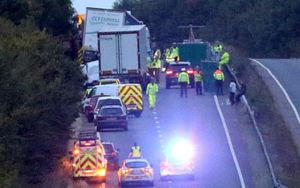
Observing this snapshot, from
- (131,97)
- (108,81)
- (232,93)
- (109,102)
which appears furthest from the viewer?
(108,81)

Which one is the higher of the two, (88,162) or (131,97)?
(88,162)

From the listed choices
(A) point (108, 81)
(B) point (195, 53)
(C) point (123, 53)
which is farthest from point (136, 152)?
(B) point (195, 53)

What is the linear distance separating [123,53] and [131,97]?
7.90 m

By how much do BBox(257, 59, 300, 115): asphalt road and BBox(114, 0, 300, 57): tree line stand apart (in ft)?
87.8

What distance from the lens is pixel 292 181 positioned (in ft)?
138

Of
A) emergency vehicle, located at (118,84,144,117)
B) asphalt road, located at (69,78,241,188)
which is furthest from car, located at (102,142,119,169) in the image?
emergency vehicle, located at (118,84,144,117)

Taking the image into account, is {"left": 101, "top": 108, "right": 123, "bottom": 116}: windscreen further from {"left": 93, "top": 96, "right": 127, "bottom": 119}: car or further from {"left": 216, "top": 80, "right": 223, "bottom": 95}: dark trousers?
{"left": 216, "top": 80, "right": 223, "bottom": 95}: dark trousers

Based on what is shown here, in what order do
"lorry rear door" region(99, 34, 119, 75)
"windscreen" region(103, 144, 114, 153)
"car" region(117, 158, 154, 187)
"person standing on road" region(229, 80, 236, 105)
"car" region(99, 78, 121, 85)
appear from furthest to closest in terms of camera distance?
"lorry rear door" region(99, 34, 119, 75) → "car" region(99, 78, 121, 85) → "person standing on road" region(229, 80, 236, 105) → "windscreen" region(103, 144, 114, 153) → "car" region(117, 158, 154, 187)

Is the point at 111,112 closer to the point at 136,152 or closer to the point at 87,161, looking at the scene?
the point at 136,152

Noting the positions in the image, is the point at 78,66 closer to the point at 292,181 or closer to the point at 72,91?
the point at 72,91

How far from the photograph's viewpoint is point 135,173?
41.0m

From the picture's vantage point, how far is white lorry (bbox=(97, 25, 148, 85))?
66000mm

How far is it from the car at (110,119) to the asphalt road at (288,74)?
7.83 metres

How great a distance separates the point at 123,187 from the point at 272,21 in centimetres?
7060
